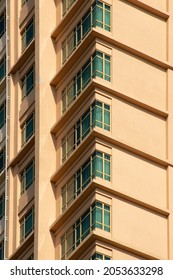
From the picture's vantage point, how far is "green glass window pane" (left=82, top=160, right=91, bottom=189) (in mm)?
86062

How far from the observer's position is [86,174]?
3401 inches

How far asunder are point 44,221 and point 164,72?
876cm

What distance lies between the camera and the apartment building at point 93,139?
8569 cm

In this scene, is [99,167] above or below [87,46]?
below

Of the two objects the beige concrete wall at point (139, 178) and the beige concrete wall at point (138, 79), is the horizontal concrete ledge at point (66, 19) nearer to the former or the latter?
the beige concrete wall at point (138, 79)

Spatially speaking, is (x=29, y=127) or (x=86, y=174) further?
(x=29, y=127)

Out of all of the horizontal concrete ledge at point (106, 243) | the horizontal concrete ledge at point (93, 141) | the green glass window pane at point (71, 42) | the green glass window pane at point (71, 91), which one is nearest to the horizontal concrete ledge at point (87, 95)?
the green glass window pane at point (71, 91)

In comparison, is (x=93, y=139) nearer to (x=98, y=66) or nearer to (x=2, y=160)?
(x=98, y=66)

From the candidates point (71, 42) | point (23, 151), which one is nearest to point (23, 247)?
point (23, 151)

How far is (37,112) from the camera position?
90.3 metres

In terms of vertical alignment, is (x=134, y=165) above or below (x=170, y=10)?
below

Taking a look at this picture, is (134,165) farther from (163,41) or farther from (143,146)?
(163,41)

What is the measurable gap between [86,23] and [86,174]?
7.26m

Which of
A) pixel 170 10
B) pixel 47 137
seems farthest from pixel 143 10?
pixel 47 137
